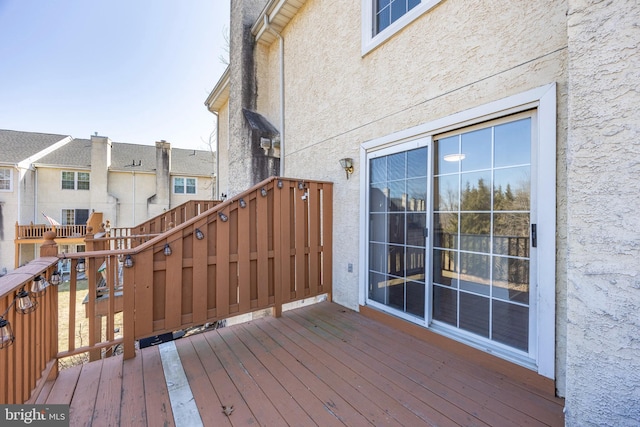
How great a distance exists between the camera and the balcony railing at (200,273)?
7.63ft

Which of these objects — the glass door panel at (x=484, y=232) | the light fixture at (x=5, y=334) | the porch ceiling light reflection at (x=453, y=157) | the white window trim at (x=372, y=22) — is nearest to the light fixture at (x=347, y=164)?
the glass door panel at (x=484, y=232)

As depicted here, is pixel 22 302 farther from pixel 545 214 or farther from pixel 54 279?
pixel 545 214

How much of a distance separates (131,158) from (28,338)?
21433 mm

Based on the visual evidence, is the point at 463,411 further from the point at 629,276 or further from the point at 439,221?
the point at 439,221

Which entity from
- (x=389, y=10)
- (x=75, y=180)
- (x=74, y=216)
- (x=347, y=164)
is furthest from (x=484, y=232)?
(x=75, y=180)

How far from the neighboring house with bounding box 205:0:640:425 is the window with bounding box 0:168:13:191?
771 inches

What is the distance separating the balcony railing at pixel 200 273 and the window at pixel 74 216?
60.1ft

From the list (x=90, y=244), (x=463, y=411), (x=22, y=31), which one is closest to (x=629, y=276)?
(x=463, y=411)

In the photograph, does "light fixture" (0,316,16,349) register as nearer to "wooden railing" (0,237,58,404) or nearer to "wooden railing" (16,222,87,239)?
"wooden railing" (0,237,58,404)

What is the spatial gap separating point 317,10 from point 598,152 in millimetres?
5427

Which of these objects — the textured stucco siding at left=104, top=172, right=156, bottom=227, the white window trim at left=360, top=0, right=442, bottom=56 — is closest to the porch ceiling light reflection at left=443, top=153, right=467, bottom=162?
the white window trim at left=360, top=0, right=442, bottom=56

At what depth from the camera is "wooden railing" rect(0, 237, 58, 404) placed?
164cm

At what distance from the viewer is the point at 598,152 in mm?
1421

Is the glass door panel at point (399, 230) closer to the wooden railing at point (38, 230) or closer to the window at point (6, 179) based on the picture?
the wooden railing at point (38, 230)
